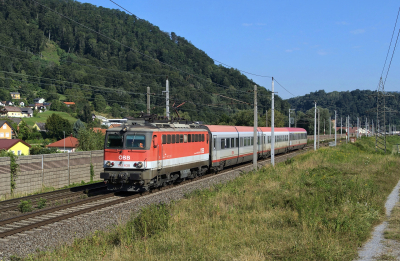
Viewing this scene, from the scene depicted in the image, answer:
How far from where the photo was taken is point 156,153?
1780 centimetres

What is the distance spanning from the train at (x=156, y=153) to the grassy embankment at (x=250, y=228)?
2990 mm

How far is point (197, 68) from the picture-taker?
163 m

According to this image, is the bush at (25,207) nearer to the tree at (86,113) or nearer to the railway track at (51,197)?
the railway track at (51,197)

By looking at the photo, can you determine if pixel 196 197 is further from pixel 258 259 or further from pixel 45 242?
pixel 258 259

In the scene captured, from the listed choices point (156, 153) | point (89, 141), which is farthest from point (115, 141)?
point (89, 141)

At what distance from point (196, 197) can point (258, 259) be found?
7901 mm

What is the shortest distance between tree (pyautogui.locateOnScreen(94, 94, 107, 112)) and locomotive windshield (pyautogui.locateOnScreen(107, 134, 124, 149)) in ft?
327

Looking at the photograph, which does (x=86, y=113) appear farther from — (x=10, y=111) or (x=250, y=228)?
(x=250, y=228)

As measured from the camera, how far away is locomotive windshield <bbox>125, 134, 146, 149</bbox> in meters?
17.3

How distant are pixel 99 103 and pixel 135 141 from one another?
4328 inches

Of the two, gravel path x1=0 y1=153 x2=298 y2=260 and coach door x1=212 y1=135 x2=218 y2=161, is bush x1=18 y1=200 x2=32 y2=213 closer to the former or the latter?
gravel path x1=0 y1=153 x2=298 y2=260

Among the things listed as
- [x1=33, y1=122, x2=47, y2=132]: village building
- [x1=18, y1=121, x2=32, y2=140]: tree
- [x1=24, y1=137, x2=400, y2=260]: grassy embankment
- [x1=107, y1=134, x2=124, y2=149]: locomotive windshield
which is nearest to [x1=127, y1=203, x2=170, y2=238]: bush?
[x1=24, y1=137, x2=400, y2=260]: grassy embankment

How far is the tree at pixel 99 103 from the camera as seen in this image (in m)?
118

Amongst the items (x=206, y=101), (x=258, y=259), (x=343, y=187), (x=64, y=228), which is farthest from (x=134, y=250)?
(x=206, y=101)
